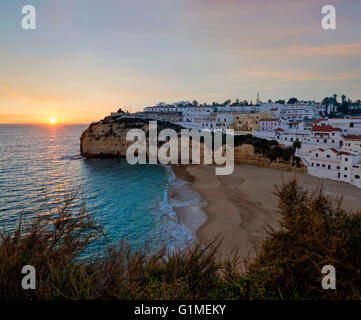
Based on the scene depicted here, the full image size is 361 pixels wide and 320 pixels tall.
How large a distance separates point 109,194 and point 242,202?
51.6ft

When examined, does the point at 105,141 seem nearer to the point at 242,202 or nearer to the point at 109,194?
the point at 109,194

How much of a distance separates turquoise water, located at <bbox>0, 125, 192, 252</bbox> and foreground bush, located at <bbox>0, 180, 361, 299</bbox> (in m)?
2.61

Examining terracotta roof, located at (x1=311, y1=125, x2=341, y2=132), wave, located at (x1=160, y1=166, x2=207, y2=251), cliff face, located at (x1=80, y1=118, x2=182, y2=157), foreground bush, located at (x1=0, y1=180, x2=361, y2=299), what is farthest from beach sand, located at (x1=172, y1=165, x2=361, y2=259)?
cliff face, located at (x1=80, y1=118, x2=182, y2=157)

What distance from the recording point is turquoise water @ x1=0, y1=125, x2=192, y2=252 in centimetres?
1916

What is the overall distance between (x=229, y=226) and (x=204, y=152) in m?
32.8

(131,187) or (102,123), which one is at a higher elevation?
(102,123)

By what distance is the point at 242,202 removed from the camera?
83.0 ft

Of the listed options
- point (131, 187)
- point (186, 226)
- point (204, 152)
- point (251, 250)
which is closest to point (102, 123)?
point (204, 152)

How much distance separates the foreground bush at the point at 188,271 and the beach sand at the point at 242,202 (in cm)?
310

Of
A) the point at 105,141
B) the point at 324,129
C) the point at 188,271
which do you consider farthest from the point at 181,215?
the point at 105,141

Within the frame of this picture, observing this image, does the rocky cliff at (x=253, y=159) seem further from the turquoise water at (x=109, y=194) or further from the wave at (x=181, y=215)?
the wave at (x=181, y=215)

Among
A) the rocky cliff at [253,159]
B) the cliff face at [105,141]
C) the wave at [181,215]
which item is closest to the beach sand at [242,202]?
the wave at [181,215]

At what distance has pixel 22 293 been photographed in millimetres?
5746
